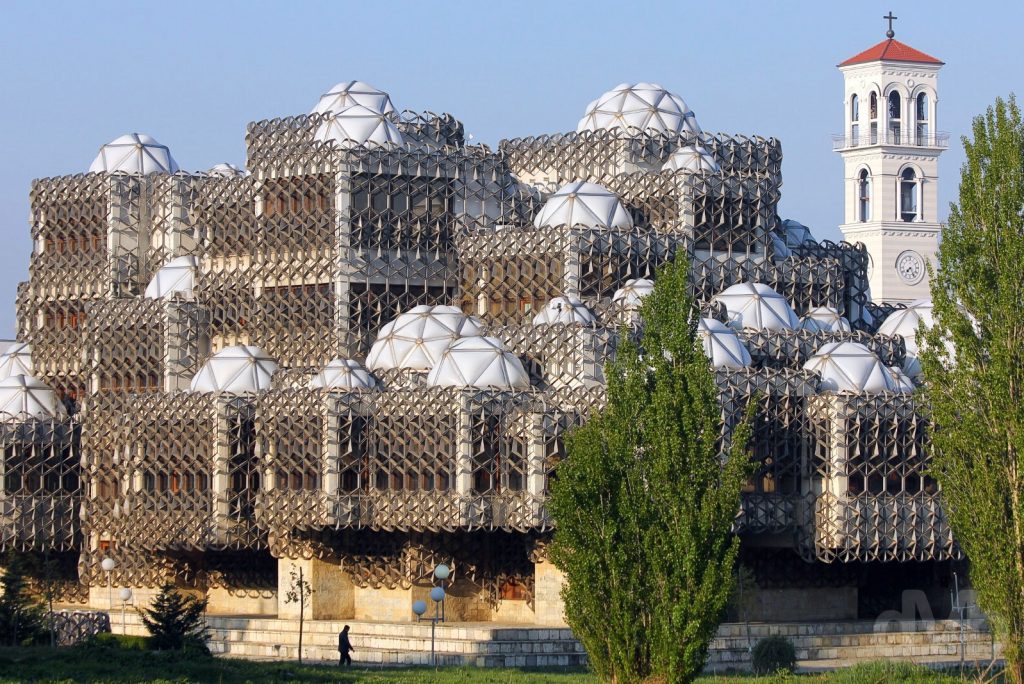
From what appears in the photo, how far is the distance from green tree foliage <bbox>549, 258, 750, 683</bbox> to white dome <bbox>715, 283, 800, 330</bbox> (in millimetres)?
32157

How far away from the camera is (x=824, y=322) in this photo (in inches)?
3489

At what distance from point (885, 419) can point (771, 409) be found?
157 inches

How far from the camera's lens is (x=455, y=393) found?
258 feet

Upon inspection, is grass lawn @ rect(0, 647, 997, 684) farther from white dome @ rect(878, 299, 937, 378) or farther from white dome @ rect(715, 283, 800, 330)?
white dome @ rect(878, 299, 937, 378)

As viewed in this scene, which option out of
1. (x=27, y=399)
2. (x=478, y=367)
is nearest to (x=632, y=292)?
(x=478, y=367)

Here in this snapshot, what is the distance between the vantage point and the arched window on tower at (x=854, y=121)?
125m

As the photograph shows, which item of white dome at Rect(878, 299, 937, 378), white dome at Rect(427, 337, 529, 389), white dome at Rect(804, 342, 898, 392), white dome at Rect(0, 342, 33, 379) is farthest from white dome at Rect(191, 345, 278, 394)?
white dome at Rect(878, 299, 937, 378)

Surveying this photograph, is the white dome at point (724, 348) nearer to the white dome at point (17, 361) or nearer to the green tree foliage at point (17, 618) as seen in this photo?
the green tree foliage at point (17, 618)

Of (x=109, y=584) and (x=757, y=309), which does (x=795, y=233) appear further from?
(x=109, y=584)

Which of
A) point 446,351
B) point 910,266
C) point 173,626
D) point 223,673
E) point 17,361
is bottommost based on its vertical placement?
point 223,673

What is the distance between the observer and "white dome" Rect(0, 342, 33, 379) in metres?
98.8

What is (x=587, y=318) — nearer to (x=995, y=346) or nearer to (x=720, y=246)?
(x=720, y=246)

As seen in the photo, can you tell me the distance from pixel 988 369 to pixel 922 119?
241 ft

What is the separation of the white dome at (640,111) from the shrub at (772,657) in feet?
107
